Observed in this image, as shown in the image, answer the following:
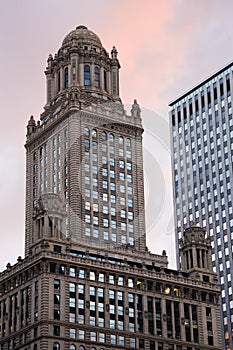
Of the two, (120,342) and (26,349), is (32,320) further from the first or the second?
(120,342)

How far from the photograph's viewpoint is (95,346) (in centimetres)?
19650

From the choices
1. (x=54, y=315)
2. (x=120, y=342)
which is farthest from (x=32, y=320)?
(x=120, y=342)

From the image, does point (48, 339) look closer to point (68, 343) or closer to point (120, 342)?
point (68, 343)

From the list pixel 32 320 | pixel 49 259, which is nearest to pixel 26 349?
pixel 32 320

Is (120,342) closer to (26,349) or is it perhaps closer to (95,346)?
(95,346)

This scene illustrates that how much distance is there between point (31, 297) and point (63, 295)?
7354mm

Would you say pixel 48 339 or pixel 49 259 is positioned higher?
pixel 49 259

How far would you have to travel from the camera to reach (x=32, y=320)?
196375 millimetres

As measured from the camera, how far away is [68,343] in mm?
193125

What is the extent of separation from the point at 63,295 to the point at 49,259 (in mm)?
8369

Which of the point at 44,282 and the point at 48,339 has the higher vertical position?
the point at 44,282

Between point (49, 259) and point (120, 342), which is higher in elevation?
point (49, 259)

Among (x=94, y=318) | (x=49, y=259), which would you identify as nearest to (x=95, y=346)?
(x=94, y=318)

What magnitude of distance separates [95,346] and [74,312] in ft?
27.5
